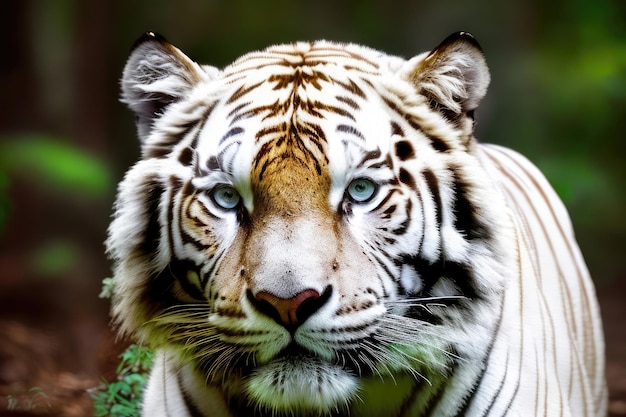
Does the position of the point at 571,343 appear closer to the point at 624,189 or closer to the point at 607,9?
the point at 624,189

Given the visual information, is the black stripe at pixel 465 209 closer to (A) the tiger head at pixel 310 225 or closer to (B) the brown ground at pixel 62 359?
(A) the tiger head at pixel 310 225

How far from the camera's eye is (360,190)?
1367 millimetres

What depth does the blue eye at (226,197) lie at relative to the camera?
1.38m

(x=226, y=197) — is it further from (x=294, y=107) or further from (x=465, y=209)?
(x=465, y=209)

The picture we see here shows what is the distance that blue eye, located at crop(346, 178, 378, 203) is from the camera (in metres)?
1.36

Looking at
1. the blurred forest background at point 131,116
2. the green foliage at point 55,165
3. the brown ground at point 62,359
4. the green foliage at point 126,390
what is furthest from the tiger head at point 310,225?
the green foliage at point 55,165

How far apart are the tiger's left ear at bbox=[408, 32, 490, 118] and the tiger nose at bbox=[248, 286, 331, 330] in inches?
18.2

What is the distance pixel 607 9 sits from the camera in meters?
2.57

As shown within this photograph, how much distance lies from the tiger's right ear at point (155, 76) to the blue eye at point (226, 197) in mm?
255

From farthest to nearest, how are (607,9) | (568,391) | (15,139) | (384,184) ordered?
(15,139), (607,9), (568,391), (384,184)

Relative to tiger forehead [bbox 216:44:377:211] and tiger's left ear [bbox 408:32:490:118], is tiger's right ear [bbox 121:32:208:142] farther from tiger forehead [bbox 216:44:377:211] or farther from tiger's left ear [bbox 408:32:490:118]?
tiger's left ear [bbox 408:32:490:118]

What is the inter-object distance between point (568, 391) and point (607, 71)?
1.30m

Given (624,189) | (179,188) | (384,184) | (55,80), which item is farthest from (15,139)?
(624,189)

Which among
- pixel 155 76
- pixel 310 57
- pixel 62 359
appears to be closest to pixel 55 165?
pixel 62 359
